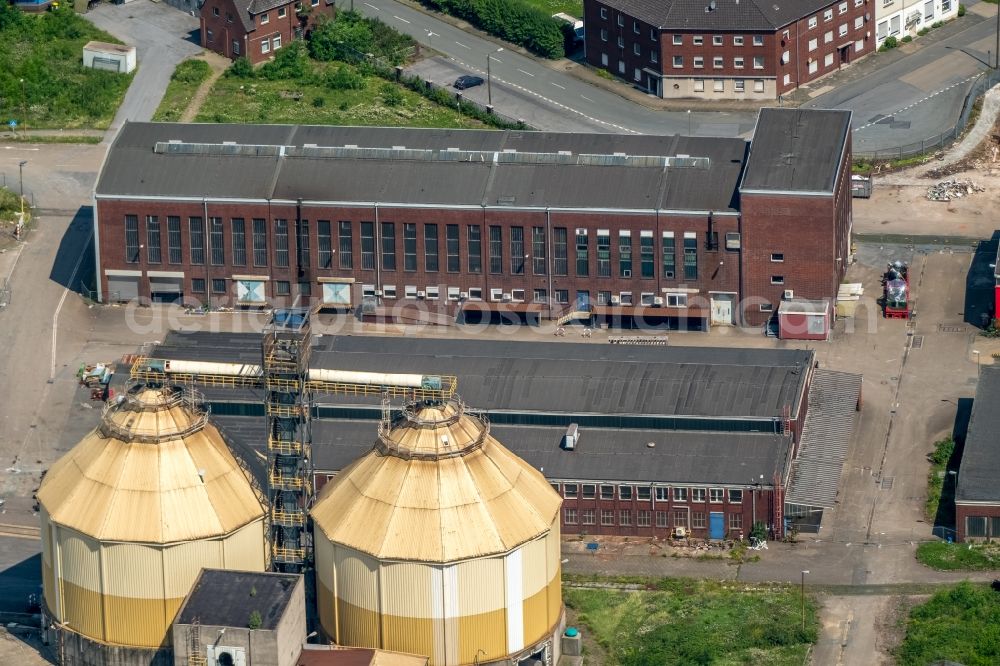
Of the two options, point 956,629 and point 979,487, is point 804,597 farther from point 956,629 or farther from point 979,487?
point 979,487

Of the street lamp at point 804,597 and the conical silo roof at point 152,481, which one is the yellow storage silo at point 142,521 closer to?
the conical silo roof at point 152,481

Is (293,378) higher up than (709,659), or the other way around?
(293,378)

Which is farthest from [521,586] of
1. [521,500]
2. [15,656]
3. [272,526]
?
[15,656]

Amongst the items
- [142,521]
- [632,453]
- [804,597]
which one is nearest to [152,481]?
[142,521]

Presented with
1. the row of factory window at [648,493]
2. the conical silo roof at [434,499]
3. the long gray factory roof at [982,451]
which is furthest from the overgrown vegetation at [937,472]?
the conical silo roof at [434,499]

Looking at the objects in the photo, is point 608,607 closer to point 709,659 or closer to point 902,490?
point 709,659
